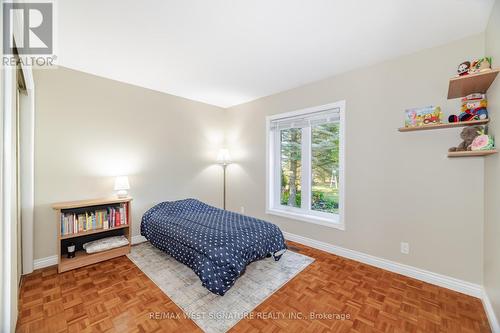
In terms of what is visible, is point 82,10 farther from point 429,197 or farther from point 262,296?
point 429,197

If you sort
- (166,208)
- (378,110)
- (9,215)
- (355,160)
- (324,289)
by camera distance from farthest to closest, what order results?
(166,208) → (355,160) → (378,110) → (324,289) → (9,215)

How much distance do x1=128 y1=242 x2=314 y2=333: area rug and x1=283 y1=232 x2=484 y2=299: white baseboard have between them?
1.31 ft

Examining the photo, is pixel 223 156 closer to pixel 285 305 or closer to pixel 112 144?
pixel 112 144

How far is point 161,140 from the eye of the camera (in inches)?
136

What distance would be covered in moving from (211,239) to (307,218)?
1.62m

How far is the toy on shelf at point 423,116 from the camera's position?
2038 millimetres

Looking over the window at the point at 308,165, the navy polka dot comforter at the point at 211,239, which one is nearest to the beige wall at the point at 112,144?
the navy polka dot comforter at the point at 211,239

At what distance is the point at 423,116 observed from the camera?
210 centimetres

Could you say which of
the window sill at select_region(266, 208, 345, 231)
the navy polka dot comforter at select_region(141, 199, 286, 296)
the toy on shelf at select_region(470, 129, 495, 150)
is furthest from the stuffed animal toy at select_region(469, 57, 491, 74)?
the navy polka dot comforter at select_region(141, 199, 286, 296)

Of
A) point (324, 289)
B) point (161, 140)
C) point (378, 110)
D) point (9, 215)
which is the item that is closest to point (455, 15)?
point (378, 110)

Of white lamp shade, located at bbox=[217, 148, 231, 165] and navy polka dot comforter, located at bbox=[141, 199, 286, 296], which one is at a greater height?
white lamp shade, located at bbox=[217, 148, 231, 165]

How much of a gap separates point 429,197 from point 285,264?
1722 millimetres

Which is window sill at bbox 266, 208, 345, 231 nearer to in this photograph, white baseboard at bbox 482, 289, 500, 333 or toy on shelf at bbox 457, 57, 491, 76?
white baseboard at bbox 482, 289, 500, 333

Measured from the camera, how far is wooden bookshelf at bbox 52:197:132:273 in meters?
2.30
